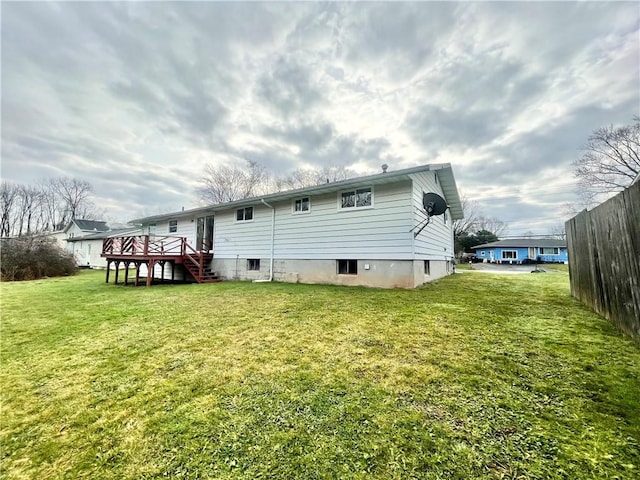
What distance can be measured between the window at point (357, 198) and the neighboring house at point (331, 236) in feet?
0.11

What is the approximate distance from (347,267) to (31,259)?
19.4 metres

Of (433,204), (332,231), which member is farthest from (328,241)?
(433,204)

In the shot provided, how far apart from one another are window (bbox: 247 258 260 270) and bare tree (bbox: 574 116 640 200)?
23290mm

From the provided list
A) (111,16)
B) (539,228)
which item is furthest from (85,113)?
(539,228)

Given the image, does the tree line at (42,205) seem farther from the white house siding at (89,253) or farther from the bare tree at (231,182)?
the bare tree at (231,182)

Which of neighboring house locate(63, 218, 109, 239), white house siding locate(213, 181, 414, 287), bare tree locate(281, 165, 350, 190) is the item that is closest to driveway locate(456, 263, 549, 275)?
white house siding locate(213, 181, 414, 287)

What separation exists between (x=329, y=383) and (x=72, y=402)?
2.35m

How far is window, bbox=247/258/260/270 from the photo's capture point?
37.7 ft

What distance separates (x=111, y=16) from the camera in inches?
291

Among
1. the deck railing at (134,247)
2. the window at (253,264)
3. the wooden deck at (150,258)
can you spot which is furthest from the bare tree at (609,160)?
the deck railing at (134,247)

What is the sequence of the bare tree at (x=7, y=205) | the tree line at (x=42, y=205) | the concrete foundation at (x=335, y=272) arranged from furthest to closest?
the tree line at (x=42, y=205), the bare tree at (x=7, y=205), the concrete foundation at (x=335, y=272)

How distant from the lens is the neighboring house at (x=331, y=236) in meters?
8.07

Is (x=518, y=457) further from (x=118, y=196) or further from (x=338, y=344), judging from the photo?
(x=118, y=196)

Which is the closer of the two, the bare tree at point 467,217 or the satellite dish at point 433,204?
the satellite dish at point 433,204
